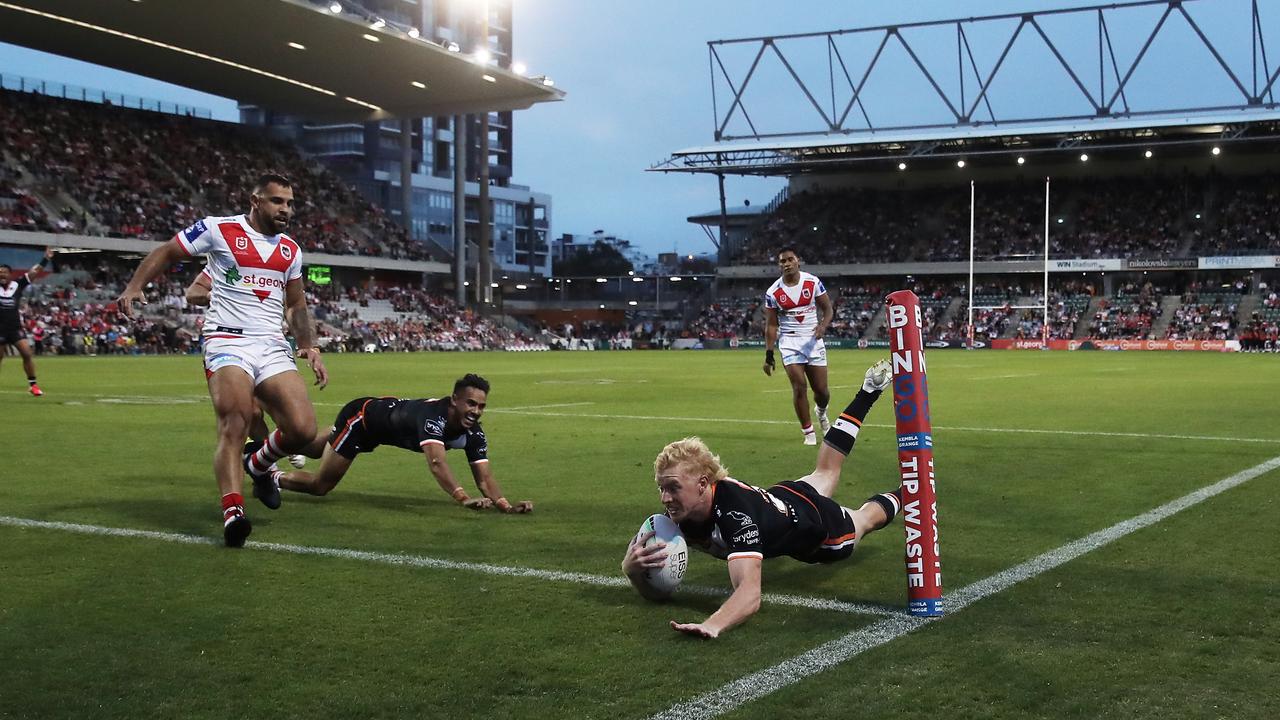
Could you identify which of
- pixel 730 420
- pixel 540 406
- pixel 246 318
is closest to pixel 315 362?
pixel 246 318

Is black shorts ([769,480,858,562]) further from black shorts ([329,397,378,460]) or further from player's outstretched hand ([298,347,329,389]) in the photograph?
black shorts ([329,397,378,460])

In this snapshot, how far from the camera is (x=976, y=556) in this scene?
6.39 meters

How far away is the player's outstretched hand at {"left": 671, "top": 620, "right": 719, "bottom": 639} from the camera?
4.64 m

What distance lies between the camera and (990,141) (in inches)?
2687

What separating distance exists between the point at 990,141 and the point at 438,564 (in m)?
67.4

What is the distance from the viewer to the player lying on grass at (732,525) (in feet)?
16.2

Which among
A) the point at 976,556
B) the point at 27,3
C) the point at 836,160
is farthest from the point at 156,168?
the point at 976,556

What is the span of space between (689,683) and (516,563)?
229 centimetres

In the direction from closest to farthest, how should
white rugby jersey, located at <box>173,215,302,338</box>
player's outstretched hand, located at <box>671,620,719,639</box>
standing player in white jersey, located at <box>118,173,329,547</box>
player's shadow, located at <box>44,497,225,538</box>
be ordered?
player's outstretched hand, located at <box>671,620,719,639</box>, standing player in white jersey, located at <box>118,173,329,547</box>, white rugby jersey, located at <box>173,215,302,338</box>, player's shadow, located at <box>44,497,225,538</box>

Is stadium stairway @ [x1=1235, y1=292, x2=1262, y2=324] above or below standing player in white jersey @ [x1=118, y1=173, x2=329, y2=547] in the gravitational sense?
above

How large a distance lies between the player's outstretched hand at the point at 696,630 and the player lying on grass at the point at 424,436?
3.33 meters

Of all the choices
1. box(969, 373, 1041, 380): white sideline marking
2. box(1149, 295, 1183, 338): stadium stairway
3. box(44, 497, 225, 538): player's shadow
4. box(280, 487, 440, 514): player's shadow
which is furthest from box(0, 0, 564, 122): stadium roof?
box(44, 497, 225, 538): player's shadow

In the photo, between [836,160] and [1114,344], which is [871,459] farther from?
[836,160]

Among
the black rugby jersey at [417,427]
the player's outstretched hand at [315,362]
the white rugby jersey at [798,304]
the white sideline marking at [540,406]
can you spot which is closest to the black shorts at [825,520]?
the black rugby jersey at [417,427]
